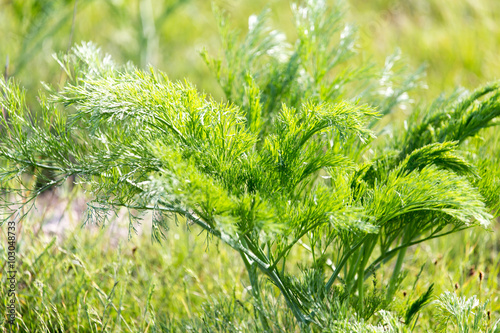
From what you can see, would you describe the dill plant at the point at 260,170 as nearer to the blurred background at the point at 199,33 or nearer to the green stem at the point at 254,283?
the green stem at the point at 254,283

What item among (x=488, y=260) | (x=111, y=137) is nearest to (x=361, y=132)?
(x=111, y=137)

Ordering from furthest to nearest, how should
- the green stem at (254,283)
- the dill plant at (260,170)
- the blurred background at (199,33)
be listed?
1. the blurred background at (199,33)
2. the green stem at (254,283)
3. the dill plant at (260,170)

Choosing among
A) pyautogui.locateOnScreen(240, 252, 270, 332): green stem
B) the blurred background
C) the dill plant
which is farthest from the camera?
the blurred background

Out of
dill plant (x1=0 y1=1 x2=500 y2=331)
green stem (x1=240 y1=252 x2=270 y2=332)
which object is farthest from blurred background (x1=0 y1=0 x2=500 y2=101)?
green stem (x1=240 y1=252 x2=270 y2=332)

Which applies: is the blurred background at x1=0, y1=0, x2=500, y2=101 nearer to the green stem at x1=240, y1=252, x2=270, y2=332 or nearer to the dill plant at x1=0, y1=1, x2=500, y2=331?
the dill plant at x1=0, y1=1, x2=500, y2=331

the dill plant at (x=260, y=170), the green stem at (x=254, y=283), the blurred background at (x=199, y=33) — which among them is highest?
the blurred background at (x=199, y=33)

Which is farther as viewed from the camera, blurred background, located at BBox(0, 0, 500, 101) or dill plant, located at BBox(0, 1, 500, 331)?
blurred background, located at BBox(0, 0, 500, 101)

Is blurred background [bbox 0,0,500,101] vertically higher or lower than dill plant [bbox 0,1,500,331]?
higher

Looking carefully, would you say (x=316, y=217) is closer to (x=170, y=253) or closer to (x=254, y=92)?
(x=254, y=92)

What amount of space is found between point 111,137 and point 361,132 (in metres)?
0.60

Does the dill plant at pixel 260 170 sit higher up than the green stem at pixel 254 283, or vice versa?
the dill plant at pixel 260 170

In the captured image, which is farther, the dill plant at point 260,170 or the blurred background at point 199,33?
A: the blurred background at point 199,33

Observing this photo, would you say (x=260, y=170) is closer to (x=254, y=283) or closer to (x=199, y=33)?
(x=254, y=283)

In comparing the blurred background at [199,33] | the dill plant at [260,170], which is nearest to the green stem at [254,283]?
the dill plant at [260,170]
